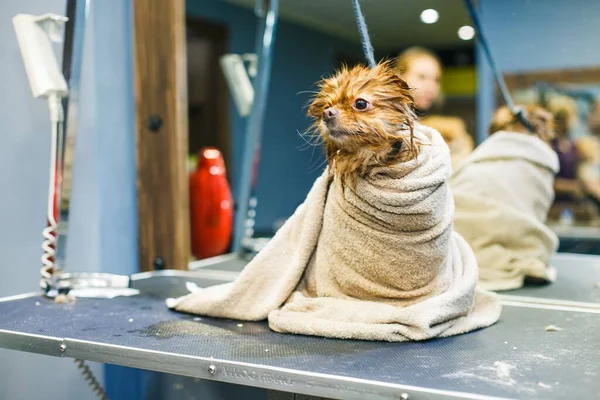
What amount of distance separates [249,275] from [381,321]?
278mm

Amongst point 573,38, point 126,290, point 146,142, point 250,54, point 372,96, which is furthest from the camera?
point 250,54

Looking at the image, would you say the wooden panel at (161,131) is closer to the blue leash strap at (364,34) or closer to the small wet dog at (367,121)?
the blue leash strap at (364,34)

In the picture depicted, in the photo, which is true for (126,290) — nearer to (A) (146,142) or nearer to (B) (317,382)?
(A) (146,142)

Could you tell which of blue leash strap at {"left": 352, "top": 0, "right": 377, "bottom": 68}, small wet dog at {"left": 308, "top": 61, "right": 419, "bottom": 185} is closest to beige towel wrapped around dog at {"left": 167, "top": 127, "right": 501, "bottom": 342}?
small wet dog at {"left": 308, "top": 61, "right": 419, "bottom": 185}

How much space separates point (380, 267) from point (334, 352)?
0.17m

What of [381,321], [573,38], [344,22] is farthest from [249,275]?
[573,38]

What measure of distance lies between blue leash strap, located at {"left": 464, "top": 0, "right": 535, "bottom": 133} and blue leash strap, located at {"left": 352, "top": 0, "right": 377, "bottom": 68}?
508 millimetres

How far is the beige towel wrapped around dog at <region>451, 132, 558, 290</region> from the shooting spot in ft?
5.55

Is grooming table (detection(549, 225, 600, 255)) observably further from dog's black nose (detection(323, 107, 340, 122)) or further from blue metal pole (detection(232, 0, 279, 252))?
dog's black nose (detection(323, 107, 340, 122))

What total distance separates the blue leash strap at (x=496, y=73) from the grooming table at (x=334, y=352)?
614mm

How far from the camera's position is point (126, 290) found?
162 cm

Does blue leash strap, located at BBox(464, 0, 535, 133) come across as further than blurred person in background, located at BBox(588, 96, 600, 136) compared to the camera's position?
No

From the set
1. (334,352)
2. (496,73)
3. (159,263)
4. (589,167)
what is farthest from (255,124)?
(334,352)

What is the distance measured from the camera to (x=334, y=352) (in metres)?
1.06
